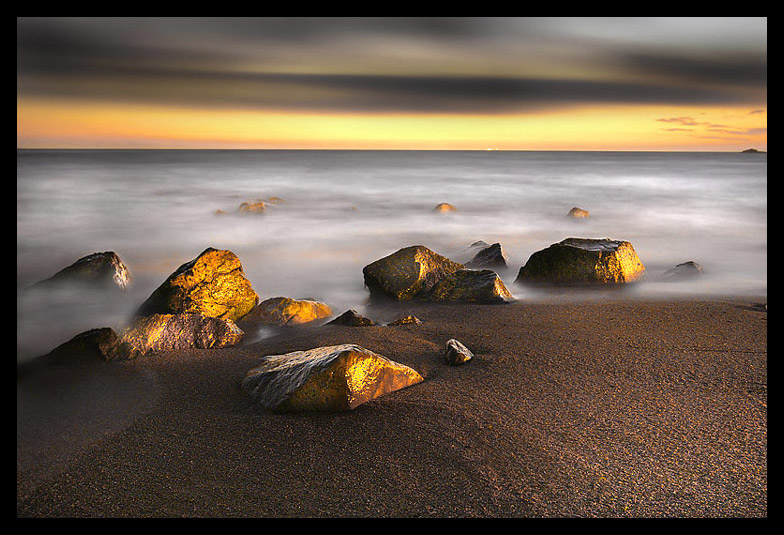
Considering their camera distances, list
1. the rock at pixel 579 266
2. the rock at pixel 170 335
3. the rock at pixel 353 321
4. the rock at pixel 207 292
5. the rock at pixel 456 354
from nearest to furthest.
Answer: the rock at pixel 456 354
the rock at pixel 170 335
the rock at pixel 353 321
the rock at pixel 207 292
the rock at pixel 579 266

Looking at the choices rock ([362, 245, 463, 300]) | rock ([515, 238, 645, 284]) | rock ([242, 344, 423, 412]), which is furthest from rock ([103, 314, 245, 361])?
rock ([515, 238, 645, 284])

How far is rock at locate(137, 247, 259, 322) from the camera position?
4.53 meters

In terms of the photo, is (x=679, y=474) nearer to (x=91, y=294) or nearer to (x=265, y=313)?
(x=265, y=313)

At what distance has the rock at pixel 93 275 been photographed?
17.3 feet

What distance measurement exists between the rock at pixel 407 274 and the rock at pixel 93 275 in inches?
92.7

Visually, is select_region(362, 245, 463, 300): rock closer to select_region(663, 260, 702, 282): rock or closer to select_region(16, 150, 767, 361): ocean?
select_region(16, 150, 767, 361): ocean

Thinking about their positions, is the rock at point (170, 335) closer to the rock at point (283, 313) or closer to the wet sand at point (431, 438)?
the wet sand at point (431, 438)

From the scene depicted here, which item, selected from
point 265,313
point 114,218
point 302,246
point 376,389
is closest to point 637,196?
point 302,246

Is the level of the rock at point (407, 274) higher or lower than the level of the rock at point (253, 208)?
lower

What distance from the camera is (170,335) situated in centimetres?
371

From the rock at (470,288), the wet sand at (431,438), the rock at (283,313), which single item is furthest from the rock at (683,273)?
the rock at (283,313)
